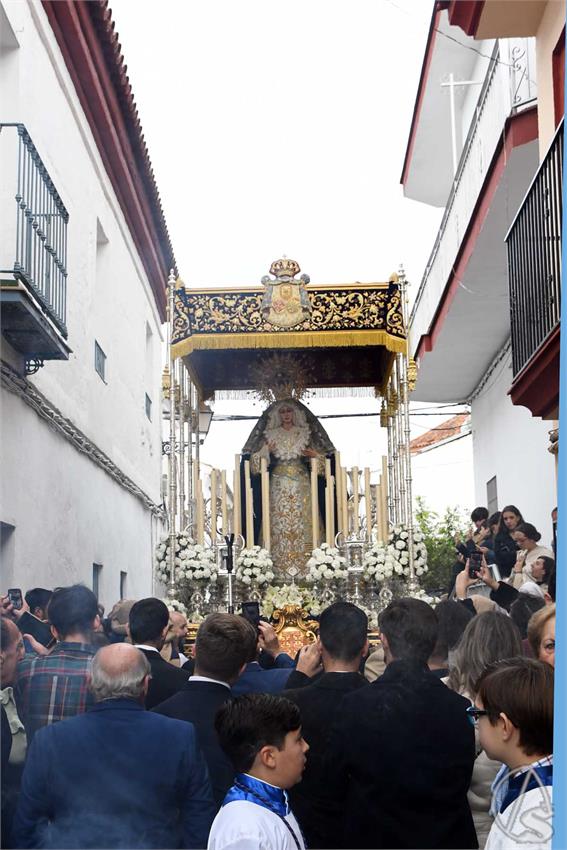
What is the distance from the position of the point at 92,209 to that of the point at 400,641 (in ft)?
25.7

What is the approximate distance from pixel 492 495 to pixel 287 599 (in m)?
5.93

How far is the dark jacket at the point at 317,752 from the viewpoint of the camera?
333 cm

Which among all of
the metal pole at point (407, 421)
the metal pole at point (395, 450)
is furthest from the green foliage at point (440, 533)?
the metal pole at point (407, 421)

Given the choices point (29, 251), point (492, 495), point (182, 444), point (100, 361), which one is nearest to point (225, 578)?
point (182, 444)

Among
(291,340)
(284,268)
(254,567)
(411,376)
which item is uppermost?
(284,268)

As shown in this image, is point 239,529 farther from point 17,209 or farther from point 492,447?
point 492,447

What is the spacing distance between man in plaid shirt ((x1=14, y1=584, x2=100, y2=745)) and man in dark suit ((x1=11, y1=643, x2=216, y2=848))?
576 mm

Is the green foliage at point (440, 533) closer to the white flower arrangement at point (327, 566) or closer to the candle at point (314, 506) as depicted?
the candle at point (314, 506)

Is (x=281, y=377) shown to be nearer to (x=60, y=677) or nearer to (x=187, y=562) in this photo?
(x=187, y=562)

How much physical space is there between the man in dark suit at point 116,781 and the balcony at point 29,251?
374cm

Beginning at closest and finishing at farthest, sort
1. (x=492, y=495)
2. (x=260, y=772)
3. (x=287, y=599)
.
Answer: (x=260, y=772) → (x=287, y=599) → (x=492, y=495)

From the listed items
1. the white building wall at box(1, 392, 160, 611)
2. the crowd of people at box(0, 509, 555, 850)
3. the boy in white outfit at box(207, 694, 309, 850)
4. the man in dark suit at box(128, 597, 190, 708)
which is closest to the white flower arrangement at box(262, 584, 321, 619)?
the white building wall at box(1, 392, 160, 611)

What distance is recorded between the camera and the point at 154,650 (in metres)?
4.12

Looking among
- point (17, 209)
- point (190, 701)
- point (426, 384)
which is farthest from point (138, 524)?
point (190, 701)
